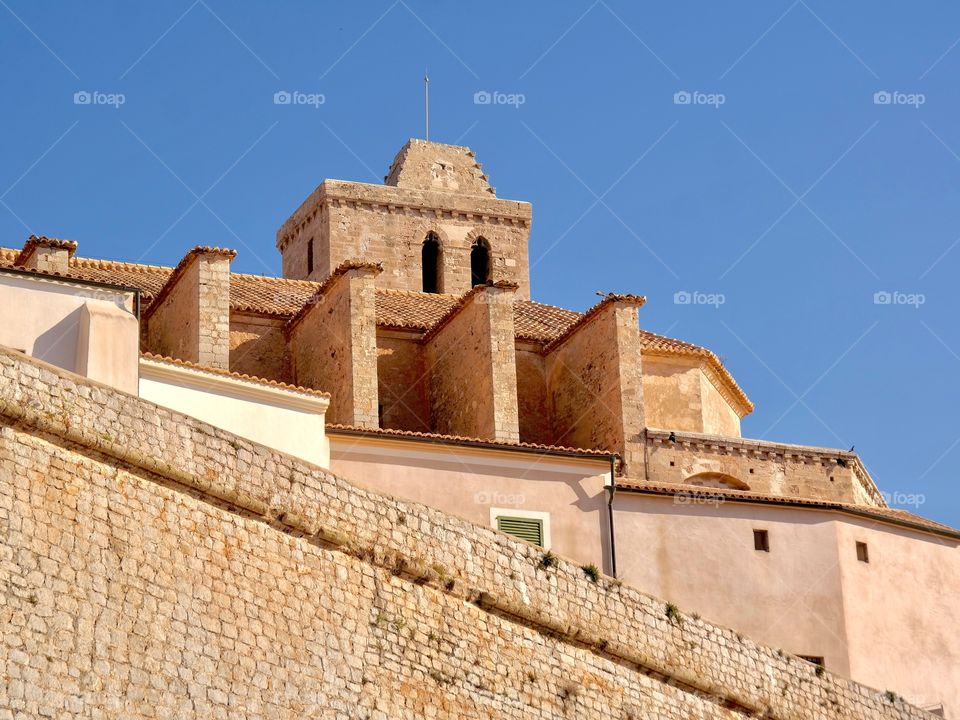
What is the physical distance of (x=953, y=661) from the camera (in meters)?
29.4

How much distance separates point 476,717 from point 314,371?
40.7ft

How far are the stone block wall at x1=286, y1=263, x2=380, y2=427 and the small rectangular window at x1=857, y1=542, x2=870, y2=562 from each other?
7494 millimetres

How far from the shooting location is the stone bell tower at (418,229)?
43.0 meters

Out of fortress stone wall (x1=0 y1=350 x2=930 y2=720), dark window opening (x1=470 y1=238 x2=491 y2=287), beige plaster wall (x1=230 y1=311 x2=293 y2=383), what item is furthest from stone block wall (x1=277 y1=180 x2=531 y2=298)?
fortress stone wall (x1=0 y1=350 x2=930 y2=720)

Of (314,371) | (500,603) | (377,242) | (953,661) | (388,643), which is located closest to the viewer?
(388,643)

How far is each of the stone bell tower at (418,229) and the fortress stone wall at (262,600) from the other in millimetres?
19372

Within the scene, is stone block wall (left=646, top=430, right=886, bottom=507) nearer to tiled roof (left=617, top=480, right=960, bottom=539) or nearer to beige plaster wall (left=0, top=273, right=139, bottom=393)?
tiled roof (left=617, top=480, right=960, bottom=539)

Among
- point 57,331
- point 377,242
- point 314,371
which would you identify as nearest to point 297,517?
point 57,331

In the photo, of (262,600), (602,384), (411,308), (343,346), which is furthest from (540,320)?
(262,600)

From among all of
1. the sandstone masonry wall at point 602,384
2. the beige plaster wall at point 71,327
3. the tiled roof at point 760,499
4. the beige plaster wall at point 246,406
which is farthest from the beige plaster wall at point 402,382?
the beige plaster wall at point 71,327

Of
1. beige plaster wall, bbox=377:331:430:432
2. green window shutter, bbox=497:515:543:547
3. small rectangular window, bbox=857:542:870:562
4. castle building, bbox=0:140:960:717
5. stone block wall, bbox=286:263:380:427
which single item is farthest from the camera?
beige plaster wall, bbox=377:331:430:432

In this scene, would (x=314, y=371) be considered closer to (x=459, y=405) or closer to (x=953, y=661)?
(x=459, y=405)

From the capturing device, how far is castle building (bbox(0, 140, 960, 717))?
82.8 feet

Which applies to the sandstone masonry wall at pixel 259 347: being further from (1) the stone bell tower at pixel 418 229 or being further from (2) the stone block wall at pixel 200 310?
(1) the stone bell tower at pixel 418 229
